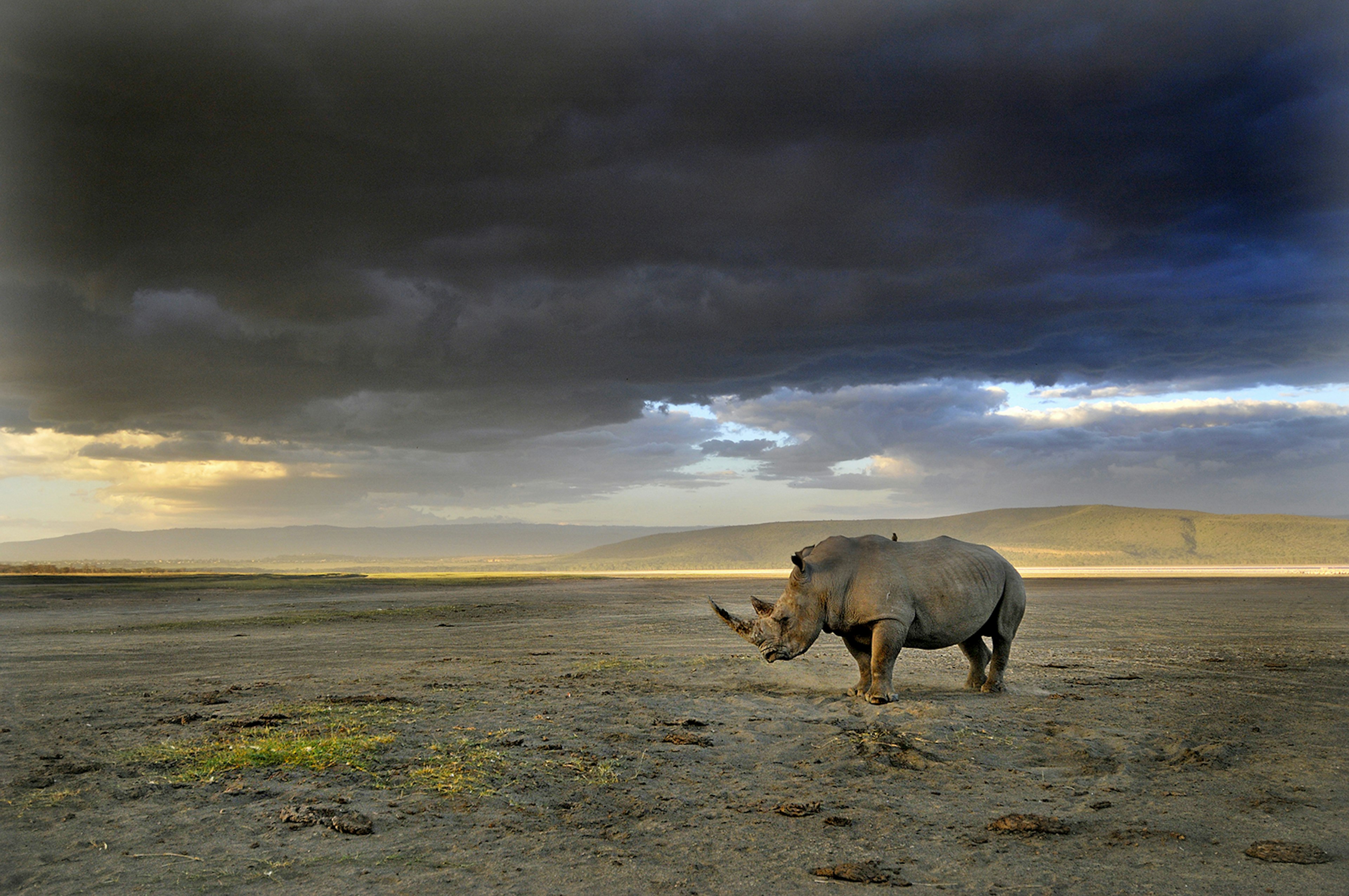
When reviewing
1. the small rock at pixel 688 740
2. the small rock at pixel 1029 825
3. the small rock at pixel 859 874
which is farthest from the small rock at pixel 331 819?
the small rock at pixel 1029 825

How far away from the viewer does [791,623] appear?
469 inches

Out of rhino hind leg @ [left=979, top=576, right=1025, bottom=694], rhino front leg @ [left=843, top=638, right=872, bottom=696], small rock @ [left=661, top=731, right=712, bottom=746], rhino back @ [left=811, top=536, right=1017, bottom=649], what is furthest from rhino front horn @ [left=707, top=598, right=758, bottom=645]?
rhino hind leg @ [left=979, top=576, right=1025, bottom=694]

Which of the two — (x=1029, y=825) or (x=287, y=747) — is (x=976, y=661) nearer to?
(x=1029, y=825)

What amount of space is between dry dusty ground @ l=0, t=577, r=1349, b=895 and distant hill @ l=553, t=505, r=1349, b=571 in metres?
85.7

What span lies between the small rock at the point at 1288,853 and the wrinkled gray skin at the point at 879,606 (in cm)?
554

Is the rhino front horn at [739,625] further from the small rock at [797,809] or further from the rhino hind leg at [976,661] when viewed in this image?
the small rock at [797,809]

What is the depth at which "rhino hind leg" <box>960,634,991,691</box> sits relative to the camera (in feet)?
42.5

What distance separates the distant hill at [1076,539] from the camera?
119m

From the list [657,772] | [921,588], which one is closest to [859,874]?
[657,772]

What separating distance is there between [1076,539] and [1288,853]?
156728 millimetres

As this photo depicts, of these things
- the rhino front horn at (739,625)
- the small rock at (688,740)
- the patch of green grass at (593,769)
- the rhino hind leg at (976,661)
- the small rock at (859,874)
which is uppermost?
the rhino front horn at (739,625)

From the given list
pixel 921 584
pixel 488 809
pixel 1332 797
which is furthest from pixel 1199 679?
pixel 488 809

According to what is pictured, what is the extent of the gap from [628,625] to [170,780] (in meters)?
18.8

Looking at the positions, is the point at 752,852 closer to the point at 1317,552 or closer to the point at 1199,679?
the point at 1199,679
